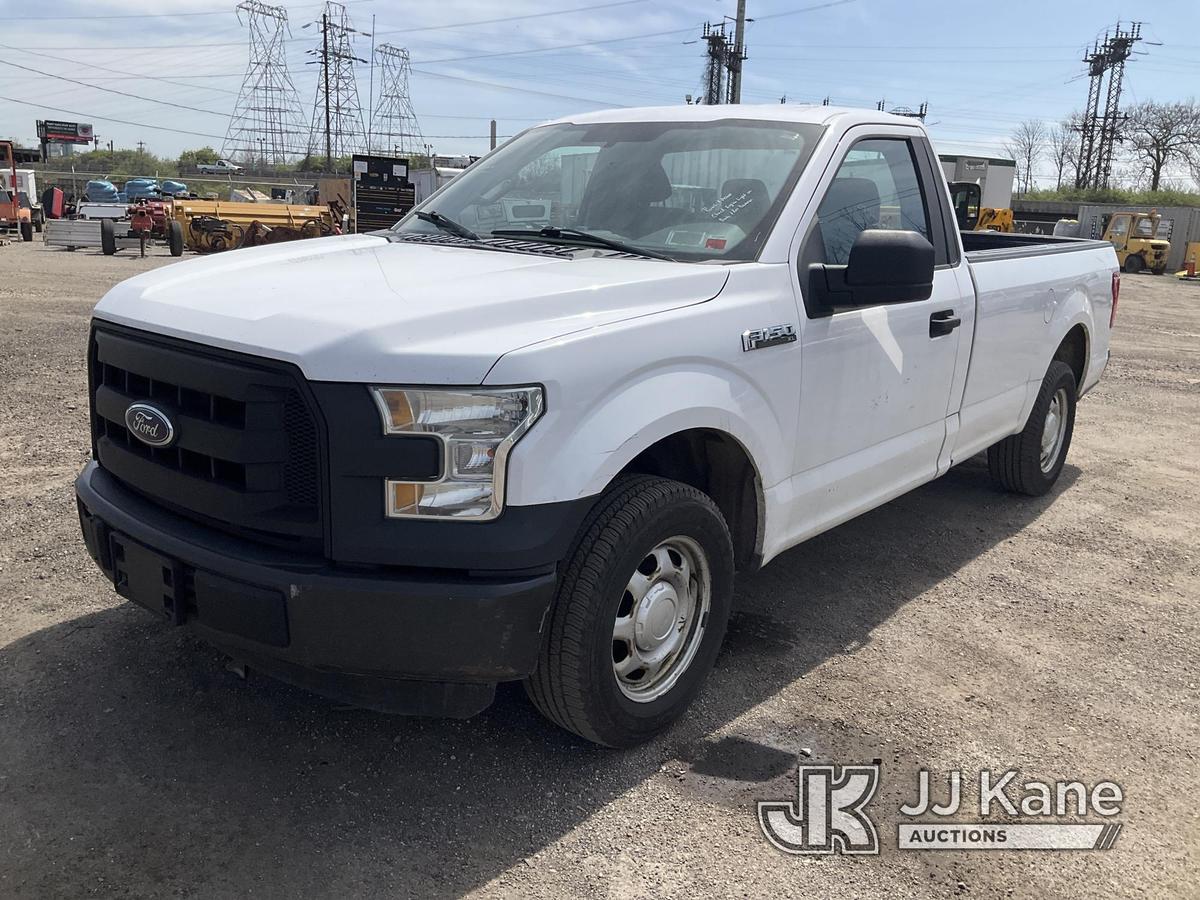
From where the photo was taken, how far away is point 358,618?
8.19 feet

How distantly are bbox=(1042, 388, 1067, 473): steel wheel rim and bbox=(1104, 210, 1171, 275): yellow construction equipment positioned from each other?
103 feet

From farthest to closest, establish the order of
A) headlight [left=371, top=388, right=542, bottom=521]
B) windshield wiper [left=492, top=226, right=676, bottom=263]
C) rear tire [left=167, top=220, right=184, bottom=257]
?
1. rear tire [left=167, top=220, right=184, bottom=257]
2. windshield wiper [left=492, top=226, right=676, bottom=263]
3. headlight [left=371, top=388, right=542, bottom=521]

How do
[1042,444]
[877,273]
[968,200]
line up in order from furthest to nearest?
[968,200] < [1042,444] < [877,273]

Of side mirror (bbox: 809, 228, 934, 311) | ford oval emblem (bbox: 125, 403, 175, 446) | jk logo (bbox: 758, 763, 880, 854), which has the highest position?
side mirror (bbox: 809, 228, 934, 311)

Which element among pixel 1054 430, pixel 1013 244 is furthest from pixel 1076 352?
pixel 1013 244

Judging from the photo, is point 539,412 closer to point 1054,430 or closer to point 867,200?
point 867,200

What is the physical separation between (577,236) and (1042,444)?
142 inches

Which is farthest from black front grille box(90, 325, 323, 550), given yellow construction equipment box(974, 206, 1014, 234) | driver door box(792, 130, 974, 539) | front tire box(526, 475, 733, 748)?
yellow construction equipment box(974, 206, 1014, 234)

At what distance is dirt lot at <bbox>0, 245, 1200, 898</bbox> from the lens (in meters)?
2.61

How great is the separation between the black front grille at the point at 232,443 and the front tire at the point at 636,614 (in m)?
0.72

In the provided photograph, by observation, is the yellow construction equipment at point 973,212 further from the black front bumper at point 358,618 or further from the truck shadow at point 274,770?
the black front bumper at point 358,618

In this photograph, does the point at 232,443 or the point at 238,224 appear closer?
the point at 232,443

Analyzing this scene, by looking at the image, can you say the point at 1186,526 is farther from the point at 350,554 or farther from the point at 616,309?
the point at 350,554

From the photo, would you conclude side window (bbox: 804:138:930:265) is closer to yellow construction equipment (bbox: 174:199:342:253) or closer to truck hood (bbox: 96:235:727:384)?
truck hood (bbox: 96:235:727:384)
